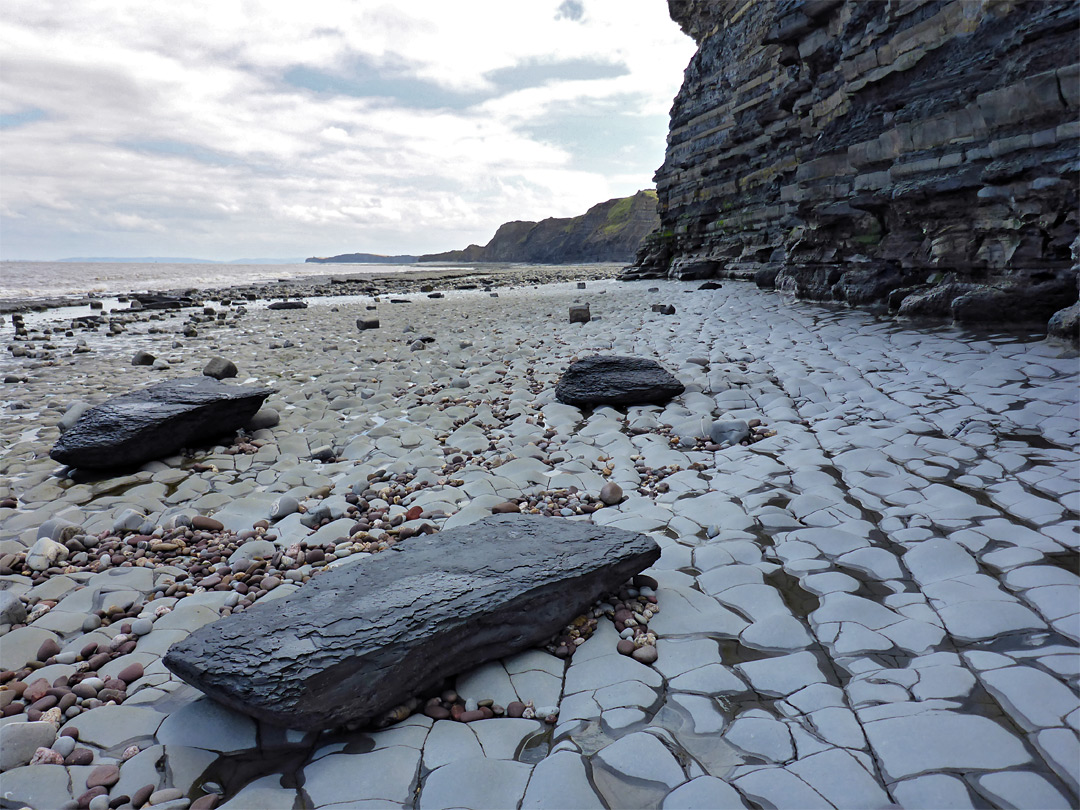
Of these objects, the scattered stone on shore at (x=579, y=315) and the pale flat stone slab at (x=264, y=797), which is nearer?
the pale flat stone slab at (x=264, y=797)

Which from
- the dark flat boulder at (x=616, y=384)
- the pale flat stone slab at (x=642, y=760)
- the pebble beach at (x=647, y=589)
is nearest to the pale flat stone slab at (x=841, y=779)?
the pebble beach at (x=647, y=589)

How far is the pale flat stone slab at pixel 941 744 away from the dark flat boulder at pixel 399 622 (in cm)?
111

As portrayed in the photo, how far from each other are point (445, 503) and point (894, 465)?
2828 millimetres

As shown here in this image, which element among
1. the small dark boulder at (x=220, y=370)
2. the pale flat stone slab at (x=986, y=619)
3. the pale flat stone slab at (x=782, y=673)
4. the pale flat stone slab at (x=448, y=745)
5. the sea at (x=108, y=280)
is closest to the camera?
the pale flat stone slab at (x=448, y=745)

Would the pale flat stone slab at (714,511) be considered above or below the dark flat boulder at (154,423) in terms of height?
below

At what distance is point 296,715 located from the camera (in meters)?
1.81

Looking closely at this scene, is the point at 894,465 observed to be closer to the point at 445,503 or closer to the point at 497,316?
the point at 445,503

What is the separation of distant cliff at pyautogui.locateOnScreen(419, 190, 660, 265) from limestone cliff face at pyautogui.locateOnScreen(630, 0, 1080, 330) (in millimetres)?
64883

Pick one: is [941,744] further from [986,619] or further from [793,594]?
[793,594]

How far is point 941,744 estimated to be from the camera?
1636mm

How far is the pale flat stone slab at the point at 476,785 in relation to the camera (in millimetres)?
1635

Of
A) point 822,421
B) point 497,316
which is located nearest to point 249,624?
point 822,421

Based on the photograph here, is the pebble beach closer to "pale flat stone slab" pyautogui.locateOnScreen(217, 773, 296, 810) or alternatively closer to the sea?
"pale flat stone slab" pyautogui.locateOnScreen(217, 773, 296, 810)

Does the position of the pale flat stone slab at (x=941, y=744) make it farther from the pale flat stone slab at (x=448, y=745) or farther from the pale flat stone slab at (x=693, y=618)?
the pale flat stone slab at (x=448, y=745)
